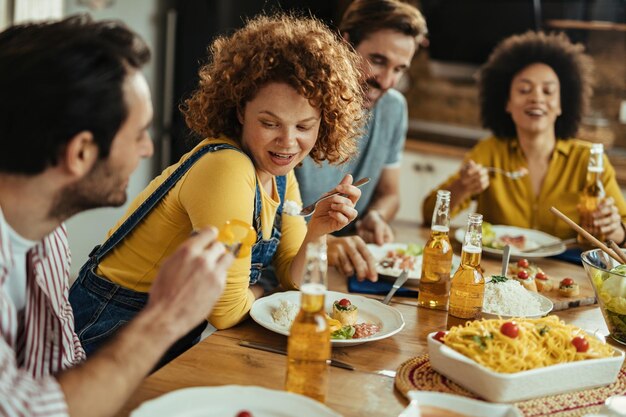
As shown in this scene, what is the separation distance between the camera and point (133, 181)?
463 centimetres

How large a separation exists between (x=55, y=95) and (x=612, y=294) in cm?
126

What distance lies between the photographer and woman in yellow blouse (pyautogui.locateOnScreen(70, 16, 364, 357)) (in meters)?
1.80

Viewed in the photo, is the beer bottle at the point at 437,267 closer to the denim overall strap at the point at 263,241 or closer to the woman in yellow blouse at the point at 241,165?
the woman in yellow blouse at the point at 241,165

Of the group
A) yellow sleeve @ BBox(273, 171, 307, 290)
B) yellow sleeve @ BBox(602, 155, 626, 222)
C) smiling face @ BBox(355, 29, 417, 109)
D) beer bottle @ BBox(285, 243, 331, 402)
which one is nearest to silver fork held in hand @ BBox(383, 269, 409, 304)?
yellow sleeve @ BBox(273, 171, 307, 290)

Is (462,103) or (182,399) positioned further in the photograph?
(462,103)

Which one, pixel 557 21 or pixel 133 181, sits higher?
pixel 557 21

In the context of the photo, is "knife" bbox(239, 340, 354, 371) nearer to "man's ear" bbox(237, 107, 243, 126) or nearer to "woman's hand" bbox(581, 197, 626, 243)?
"man's ear" bbox(237, 107, 243, 126)

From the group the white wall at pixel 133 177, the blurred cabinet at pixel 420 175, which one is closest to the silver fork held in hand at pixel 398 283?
the white wall at pixel 133 177

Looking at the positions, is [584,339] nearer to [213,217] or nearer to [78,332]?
[213,217]

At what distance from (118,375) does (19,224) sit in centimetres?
32

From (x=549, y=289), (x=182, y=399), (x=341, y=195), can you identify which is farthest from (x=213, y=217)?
(x=549, y=289)

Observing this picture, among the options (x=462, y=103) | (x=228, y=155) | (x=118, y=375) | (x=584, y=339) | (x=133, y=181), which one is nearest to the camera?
(x=118, y=375)

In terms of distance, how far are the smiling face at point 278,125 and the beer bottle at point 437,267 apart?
369mm

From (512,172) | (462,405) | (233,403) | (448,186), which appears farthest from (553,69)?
(233,403)
